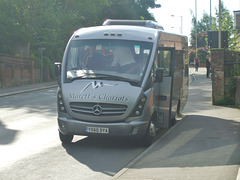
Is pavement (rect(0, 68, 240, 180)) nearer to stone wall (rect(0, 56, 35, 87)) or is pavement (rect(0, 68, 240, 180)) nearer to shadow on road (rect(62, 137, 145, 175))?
shadow on road (rect(62, 137, 145, 175))

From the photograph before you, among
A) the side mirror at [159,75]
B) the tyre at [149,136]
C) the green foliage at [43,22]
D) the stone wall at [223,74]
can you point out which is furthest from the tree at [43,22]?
the tyre at [149,136]

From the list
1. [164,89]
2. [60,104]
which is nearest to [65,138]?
[60,104]

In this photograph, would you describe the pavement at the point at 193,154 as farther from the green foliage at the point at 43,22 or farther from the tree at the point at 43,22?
the tree at the point at 43,22

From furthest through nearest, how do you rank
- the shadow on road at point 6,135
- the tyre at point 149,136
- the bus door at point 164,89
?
the bus door at point 164,89
the shadow on road at point 6,135
the tyre at point 149,136

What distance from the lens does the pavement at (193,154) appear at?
7.86 metres

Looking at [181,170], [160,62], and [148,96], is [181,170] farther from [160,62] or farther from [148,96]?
[160,62]

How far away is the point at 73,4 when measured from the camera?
55.4 m

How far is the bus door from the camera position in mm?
11992

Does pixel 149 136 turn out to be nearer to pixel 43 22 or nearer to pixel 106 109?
pixel 106 109

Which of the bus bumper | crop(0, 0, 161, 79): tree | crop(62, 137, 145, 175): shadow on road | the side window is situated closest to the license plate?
the bus bumper

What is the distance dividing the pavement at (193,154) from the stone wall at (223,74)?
5150mm

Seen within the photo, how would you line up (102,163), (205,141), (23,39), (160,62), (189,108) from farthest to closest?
(23,39), (189,108), (160,62), (205,141), (102,163)

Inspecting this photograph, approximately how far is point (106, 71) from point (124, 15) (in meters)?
54.3

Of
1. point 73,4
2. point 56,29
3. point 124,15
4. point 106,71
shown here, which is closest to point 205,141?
point 106,71
